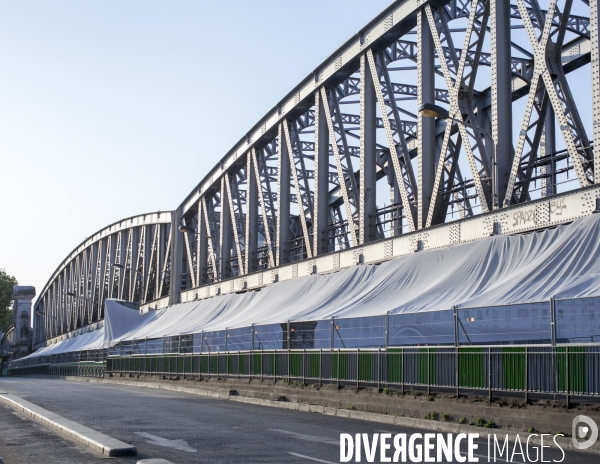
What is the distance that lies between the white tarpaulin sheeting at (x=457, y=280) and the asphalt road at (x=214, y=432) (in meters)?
3.69

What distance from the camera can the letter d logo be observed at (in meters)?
14.9

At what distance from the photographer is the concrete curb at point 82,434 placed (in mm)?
12945

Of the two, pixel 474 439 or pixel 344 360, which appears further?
pixel 344 360

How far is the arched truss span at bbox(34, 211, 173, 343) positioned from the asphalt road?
38291 mm

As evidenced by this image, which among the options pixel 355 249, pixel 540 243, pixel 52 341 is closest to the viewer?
pixel 540 243

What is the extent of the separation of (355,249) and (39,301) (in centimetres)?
13185

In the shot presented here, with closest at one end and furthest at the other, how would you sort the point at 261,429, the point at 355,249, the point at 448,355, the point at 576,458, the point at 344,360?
the point at 576,458 < the point at 261,429 < the point at 448,355 < the point at 344,360 < the point at 355,249

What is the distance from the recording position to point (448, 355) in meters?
20.0

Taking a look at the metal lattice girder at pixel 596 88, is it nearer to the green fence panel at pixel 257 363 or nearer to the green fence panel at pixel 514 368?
the green fence panel at pixel 514 368

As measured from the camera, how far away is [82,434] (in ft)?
49.2

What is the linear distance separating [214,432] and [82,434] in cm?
278

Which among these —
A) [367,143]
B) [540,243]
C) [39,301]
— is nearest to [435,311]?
[540,243]

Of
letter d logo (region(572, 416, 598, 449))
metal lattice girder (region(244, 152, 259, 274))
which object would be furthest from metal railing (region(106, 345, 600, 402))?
metal lattice girder (region(244, 152, 259, 274))

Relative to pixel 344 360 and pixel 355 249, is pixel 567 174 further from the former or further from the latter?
pixel 344 360
